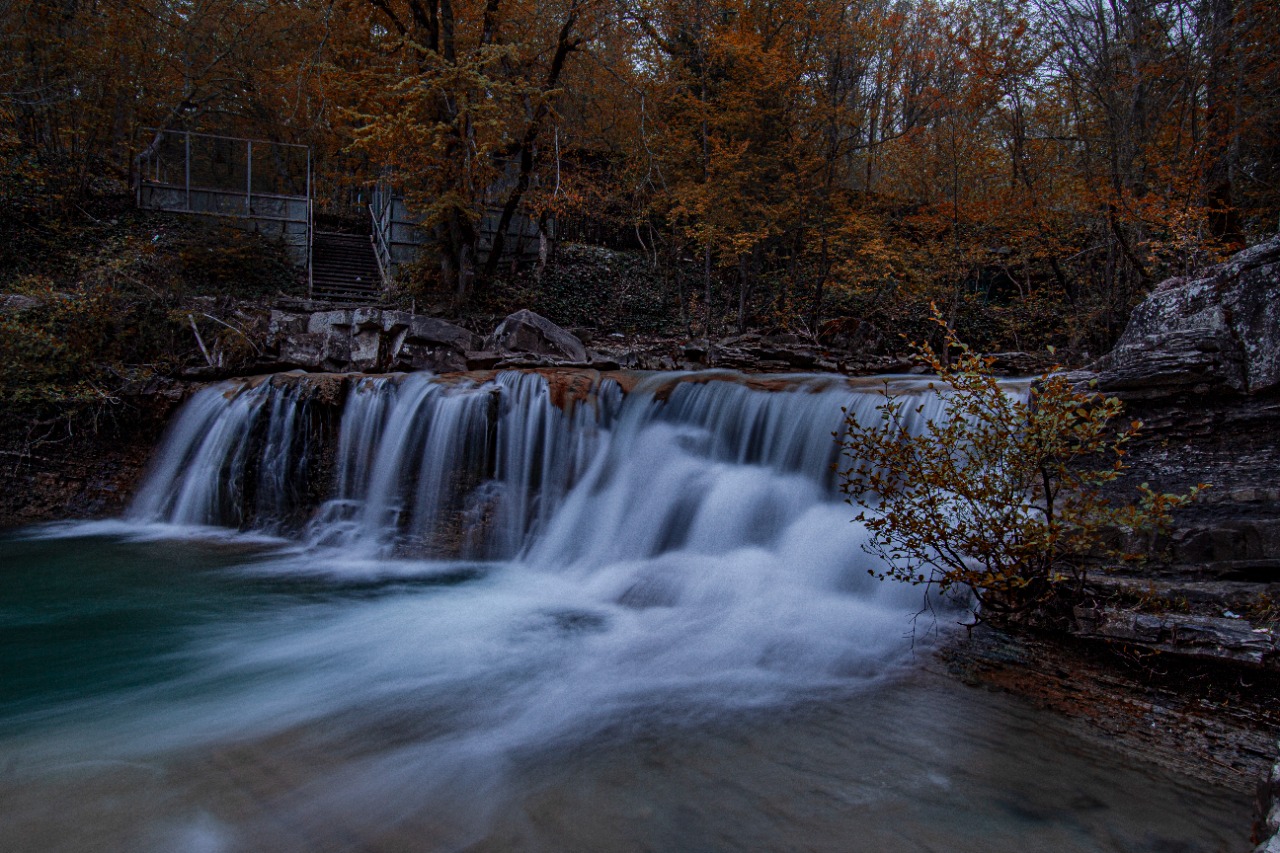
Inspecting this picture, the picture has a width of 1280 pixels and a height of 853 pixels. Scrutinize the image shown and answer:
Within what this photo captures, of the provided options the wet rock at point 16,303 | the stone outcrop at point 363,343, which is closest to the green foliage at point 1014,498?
the stone outcrop at point 363,343

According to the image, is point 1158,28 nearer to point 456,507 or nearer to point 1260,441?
point 1260,441

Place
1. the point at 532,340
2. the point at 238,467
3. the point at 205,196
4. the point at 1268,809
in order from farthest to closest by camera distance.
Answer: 1. the point at 205,196
2. the point at 532,340
3. the point at 238,467
4. the point at 1268,809

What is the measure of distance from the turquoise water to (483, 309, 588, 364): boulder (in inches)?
242

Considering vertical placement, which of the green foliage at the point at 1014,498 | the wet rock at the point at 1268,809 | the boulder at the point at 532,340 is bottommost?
the wet rock at the point at 1268,809

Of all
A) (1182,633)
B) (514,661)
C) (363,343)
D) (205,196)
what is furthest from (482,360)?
(205,196)

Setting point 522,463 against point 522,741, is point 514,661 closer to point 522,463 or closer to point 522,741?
point 522,741

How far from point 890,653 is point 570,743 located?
2438mm

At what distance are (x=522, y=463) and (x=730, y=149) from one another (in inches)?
371

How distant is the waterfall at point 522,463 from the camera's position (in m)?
7.58

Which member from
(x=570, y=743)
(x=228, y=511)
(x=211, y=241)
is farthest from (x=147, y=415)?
(x=570, y=743)

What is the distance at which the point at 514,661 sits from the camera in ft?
16.9

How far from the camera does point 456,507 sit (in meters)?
8.56

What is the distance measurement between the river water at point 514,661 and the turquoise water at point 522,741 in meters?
0.02

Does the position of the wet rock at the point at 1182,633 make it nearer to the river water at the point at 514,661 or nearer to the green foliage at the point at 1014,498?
the green foliage at the point at 1014,498
